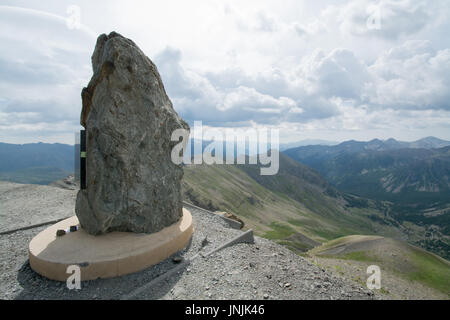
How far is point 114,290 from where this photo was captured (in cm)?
1241

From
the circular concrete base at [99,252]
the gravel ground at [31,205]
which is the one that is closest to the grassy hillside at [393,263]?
the circular concrete base at [99,252]

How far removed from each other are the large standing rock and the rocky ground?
3.36 metres

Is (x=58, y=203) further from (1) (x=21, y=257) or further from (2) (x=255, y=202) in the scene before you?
(2) (x=255, y=202)

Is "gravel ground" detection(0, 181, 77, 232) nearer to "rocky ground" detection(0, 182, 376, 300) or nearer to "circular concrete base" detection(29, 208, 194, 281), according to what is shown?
"rocky ground" detection(0, 182, 376, 300)

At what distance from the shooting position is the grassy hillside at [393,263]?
32562 mm

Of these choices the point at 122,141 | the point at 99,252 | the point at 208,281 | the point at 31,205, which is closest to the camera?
the point at 208,281

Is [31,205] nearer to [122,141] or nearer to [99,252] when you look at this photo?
[99,252]

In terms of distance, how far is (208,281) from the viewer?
13078 mm

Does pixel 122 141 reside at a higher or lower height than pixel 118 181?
higher

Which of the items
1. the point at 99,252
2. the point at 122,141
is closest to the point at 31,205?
the point at 99,252

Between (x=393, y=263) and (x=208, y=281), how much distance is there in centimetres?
4205

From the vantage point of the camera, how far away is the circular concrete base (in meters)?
13.0

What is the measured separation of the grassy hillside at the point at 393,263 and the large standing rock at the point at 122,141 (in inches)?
950

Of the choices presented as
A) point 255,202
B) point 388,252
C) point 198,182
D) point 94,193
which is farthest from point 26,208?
point 255,202
